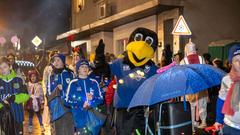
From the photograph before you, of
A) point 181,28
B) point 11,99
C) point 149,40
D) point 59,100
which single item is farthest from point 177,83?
point 181,28

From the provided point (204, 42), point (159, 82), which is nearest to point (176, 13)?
point (204, 42)

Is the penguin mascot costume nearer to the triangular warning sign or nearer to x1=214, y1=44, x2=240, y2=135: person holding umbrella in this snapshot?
x1=214, y1=44, x2=240, y2=135: person holding umbrella

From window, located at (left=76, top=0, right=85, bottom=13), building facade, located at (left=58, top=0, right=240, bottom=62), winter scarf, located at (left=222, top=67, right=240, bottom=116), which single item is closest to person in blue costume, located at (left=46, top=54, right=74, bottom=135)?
winter scarf, located at (left=222, top=67, right=240, bottom=116)

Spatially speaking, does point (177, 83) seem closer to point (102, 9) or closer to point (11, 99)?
point (11, 99)

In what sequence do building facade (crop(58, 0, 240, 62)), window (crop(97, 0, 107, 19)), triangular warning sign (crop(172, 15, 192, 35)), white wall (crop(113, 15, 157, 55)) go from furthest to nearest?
1. window (crop(97, 0, 107, 19))
2. white wall (crop(113, 15, 157, 55))
3. building facade (crop(58, 0, 240, 62))
4. triangular warning sign (crop(172, 15, 192, 35))

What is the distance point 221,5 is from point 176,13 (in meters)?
2.27

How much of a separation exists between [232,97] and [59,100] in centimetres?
453

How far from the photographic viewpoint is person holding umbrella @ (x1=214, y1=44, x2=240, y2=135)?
4695 mm

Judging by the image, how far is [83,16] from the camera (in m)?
28.2

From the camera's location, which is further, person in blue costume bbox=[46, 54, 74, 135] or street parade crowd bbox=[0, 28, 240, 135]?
person in blue costume bbox=[46, 54, 74, 135]

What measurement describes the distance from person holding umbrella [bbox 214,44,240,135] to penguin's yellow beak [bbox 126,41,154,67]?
163cm

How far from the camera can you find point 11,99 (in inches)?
298

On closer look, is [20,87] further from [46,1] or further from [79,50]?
[46,1]

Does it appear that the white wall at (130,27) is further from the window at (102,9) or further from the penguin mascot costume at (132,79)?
the penguin mascot costume at (132,79)
